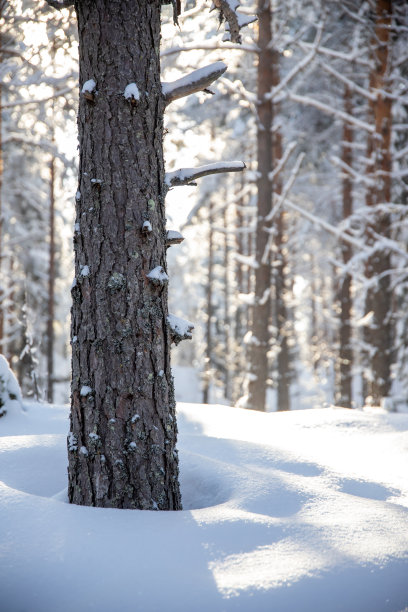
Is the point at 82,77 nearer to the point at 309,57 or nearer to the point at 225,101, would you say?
the point at 309,57

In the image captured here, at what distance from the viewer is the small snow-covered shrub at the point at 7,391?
190 inches

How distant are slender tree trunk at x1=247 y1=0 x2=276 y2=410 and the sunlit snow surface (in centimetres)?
546

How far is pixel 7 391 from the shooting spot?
193 inches

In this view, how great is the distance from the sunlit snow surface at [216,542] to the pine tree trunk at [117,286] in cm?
27

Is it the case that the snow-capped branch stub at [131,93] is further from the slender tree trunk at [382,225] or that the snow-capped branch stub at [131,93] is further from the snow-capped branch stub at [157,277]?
the slender tree trunk at [382,225]

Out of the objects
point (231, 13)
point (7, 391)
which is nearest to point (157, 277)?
point (231, 13)

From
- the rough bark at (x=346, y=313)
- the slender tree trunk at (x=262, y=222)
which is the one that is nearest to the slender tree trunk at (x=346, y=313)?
the rough bark at (x=346, y=313)

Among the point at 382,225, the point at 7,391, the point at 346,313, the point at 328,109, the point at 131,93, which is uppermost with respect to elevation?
the point at 328,109

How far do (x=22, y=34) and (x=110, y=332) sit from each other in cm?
681

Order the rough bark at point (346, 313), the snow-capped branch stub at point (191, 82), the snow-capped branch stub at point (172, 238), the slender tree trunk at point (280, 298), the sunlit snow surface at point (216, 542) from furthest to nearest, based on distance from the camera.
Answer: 1. the slender tree trunk at point (280, 298)
2. the rough bark at point (346, 313)
3. the snow-capped branch stub at point (172, 238)
4. the snow-capped branch stub at point (191, 82)
5. the sunlit snow surface at point (216, 542)

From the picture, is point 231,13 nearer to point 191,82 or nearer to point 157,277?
point 191,82

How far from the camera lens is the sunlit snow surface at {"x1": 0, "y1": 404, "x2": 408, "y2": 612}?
196 cm

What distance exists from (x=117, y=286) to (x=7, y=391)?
2744 mm

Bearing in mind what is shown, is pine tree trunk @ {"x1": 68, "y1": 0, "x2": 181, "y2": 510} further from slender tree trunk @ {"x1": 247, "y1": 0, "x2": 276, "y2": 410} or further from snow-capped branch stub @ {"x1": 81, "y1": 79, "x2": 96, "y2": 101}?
slender tree trunk @ {"x1": 247, "y1": 0, "x2": 276, "y2": 410}
